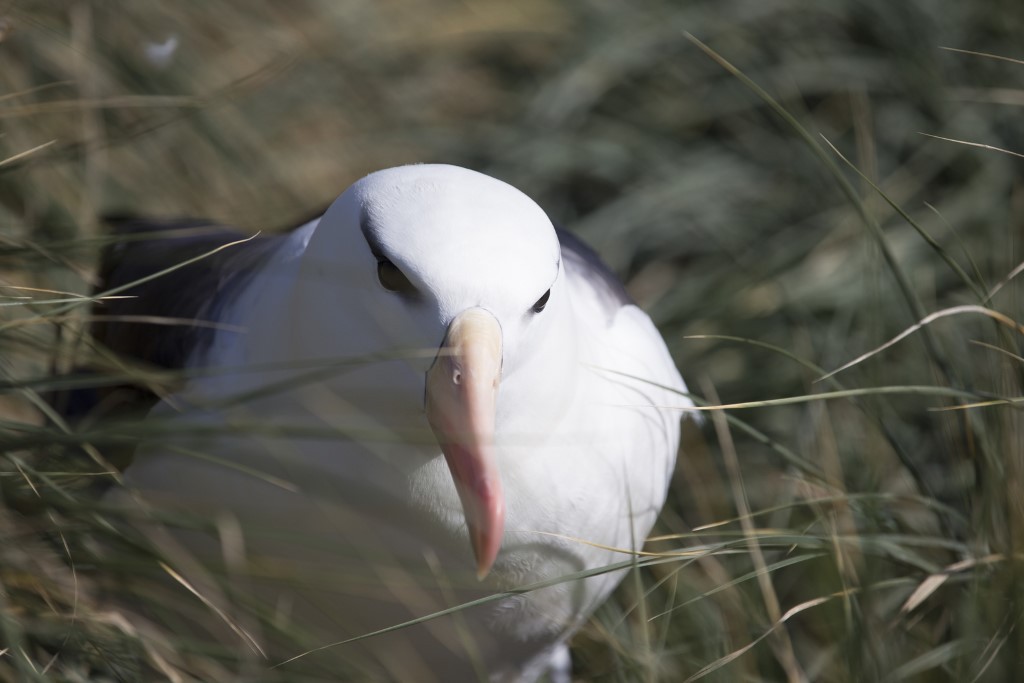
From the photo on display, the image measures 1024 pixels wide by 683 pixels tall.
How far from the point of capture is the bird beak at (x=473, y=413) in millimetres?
2016

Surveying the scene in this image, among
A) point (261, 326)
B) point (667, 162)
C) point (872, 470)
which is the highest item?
point (261, 326)

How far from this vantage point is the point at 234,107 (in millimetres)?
4926

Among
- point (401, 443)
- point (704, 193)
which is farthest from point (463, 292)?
point (704, 193)

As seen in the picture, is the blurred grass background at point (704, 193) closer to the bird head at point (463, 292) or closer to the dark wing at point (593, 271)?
the dark wing at point (593, 271)

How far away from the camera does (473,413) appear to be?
2.05 m

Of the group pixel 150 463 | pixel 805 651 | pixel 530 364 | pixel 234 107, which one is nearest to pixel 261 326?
pixel 150 463

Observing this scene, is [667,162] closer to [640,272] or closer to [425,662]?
[640,272]

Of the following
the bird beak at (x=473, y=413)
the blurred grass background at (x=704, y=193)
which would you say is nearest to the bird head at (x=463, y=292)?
the bird beak at (x=473, y=413)

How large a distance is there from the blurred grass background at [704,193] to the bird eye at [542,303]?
2.32 ft

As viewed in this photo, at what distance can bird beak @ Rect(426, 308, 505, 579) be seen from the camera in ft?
6.61

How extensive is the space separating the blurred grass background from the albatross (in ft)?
0.86

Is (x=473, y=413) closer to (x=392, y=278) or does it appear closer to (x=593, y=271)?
(x=392, y=278)

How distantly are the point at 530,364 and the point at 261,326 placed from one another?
64cm

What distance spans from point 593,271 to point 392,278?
40.4 inches
